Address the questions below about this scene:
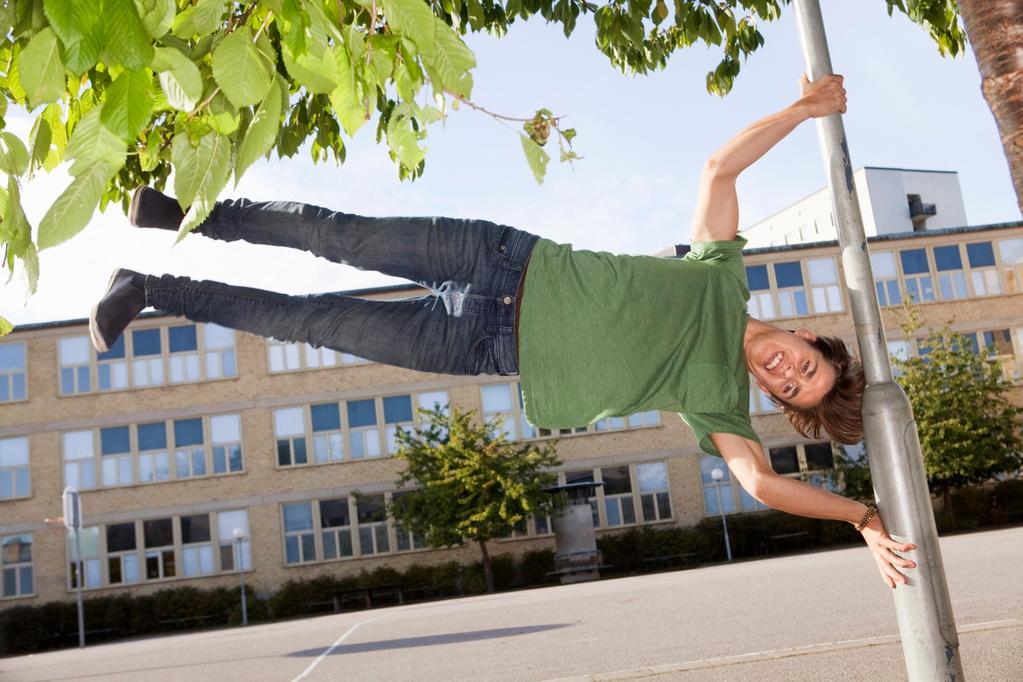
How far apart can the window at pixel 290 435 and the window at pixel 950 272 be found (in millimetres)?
24380

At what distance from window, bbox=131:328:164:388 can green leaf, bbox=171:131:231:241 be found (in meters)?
35.6

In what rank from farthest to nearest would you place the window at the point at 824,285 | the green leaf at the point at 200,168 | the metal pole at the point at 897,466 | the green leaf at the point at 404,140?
the window at the point at 824,285
the metal pole at the point at 897,466
the green leaf at the point at 404,140
the green leaf at the point at 200,168

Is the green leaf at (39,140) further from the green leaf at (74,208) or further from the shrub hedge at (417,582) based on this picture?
the shrub hedge at (417,582)

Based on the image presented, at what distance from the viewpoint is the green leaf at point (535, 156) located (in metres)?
2.26

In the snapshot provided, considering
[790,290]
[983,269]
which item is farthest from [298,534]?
[983,269]

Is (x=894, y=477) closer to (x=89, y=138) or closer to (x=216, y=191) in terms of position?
(x=216, y=191)

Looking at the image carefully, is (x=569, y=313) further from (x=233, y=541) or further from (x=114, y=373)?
(x=114, y=373)

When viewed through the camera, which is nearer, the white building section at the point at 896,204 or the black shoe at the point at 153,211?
the black shoe at the point at 153,211

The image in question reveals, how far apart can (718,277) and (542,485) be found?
1107 inches

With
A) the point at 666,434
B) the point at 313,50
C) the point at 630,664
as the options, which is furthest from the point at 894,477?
the point at 666,434

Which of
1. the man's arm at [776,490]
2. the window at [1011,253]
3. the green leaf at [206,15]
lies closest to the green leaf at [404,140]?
the green leaf at [206,15]

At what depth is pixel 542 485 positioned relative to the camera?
31234 millimetres

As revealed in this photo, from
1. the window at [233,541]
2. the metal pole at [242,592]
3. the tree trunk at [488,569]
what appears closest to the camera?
the metal pole at [242,592]

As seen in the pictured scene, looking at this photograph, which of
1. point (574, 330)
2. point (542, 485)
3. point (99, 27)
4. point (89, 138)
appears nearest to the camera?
point (99, 27)
